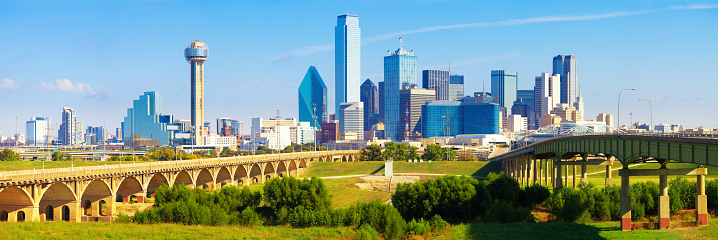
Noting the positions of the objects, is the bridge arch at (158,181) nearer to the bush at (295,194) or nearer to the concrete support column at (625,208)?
the bush at (295,194)

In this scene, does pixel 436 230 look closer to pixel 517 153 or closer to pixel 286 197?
pixel 286 197

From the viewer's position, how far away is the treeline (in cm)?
6369

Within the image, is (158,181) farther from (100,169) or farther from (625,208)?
(625,208)

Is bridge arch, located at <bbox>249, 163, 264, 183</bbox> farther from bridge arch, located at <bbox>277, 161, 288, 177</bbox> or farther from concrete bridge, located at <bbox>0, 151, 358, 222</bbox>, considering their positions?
concrete bridge, located at <bbox>0, 151, 358, 222</bbox>

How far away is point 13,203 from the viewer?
7894 centimetres

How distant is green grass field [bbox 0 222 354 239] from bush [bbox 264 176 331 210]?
1682cm

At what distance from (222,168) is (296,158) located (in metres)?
44.2

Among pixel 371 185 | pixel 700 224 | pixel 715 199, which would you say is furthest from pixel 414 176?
pixel 700 224

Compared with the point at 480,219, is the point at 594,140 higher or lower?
higher

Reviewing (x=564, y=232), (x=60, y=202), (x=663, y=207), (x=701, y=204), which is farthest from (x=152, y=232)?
(x=701, y=204)

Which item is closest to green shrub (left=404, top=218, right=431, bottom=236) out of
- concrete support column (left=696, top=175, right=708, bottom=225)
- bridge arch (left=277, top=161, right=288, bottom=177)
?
concrete support column (left=696, top=175, right=708, bottom=225)

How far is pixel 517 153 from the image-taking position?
12650 cm

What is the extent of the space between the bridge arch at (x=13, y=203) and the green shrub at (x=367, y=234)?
4114 centimetres

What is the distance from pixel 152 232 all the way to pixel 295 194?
2494cm
